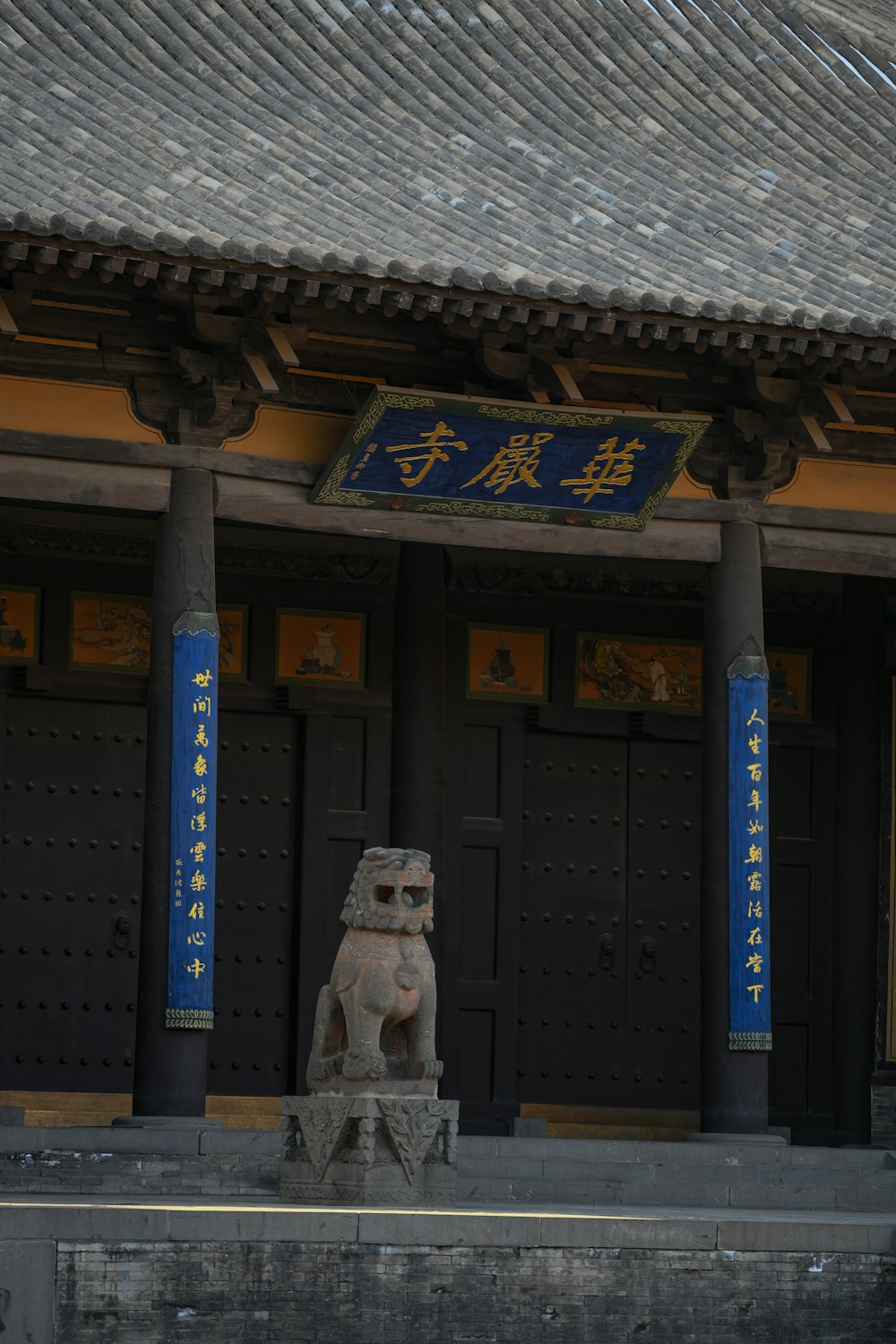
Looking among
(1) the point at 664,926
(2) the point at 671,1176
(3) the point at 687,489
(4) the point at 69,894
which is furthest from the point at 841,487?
(4) the point at 69,894

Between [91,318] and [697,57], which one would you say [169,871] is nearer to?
[91,318]

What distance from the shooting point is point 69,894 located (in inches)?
573

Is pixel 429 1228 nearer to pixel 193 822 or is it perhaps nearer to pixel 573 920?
pixel 193 822

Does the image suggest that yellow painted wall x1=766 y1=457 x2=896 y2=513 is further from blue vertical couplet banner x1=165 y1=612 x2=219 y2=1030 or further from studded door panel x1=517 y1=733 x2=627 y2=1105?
blue vertical couplet banner x1=165 y1=612 x2=219 y2=1030

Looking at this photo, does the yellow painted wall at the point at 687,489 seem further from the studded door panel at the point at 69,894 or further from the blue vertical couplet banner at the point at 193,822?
the studded door panel at the point at 69,894

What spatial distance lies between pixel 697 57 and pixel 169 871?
23.8ft

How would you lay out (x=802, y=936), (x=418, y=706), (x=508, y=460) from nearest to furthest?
1. (x=508, y=460)
2. (x=418, y=706)
3. (x=802, y=936)

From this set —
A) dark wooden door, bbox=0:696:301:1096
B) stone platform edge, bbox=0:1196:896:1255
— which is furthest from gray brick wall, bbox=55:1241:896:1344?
dark wooden door, bbox=0:696:301:1096

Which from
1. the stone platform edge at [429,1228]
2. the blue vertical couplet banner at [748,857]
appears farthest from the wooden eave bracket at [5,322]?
the stone platform edge at [429,1228]

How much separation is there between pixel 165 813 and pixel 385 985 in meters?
2.31

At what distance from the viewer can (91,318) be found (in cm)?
1283

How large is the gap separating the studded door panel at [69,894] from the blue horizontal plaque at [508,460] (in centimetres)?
245

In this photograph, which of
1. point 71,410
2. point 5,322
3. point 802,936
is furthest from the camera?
point 802,936

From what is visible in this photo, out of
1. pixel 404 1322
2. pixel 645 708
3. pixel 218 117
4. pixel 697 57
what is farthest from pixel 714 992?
pixel 697 57
